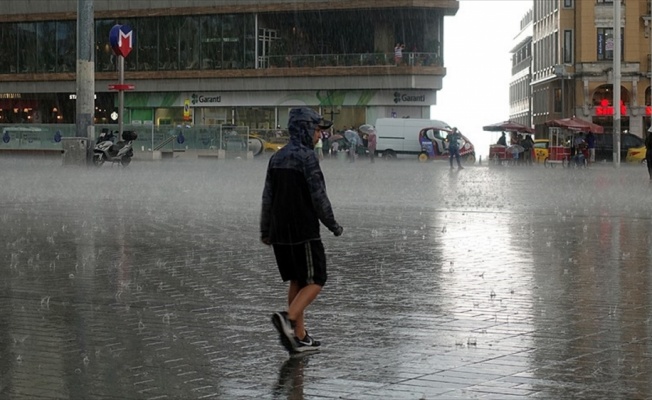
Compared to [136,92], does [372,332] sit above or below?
below

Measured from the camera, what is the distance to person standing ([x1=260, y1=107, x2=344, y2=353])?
26.7 ft

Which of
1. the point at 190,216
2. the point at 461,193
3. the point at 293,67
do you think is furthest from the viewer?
the point at 293,67

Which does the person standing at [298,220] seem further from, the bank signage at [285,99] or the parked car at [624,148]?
the bank signage at [285,99]

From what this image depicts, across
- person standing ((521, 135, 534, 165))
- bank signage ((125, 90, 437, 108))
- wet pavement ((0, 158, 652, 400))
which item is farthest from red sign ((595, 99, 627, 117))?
wet pavement ((0, 158, 652, 400))

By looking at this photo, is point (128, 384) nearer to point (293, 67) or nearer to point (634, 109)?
point (293, 67)

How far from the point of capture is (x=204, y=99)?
81.0m

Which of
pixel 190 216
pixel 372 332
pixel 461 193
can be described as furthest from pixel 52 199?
pixel 372 332

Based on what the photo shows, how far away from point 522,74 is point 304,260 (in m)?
116

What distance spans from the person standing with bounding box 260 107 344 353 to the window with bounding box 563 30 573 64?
79.8 m

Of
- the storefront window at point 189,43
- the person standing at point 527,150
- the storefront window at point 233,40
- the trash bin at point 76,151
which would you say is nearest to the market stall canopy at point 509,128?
the person standing at point 527,150

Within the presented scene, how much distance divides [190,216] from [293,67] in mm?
57027

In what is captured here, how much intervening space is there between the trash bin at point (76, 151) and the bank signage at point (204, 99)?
129 ft

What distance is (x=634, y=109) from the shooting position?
8219 centimetres

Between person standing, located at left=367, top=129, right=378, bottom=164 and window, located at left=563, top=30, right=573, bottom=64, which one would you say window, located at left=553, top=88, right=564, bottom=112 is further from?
person standing, located at left=367, top=129, right=378, bottom=164
